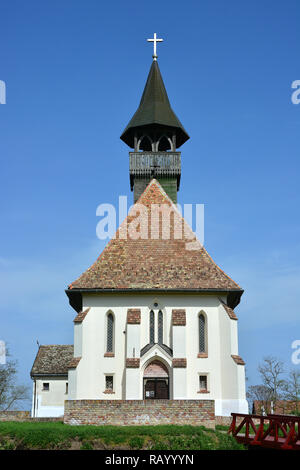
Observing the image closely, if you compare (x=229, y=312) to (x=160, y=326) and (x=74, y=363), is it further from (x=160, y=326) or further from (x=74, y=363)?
(x=74, y=363)

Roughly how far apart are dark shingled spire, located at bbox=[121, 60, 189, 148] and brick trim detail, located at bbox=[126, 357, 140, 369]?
18479 millimetres

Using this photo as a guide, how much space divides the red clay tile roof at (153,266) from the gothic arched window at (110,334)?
1807 mm

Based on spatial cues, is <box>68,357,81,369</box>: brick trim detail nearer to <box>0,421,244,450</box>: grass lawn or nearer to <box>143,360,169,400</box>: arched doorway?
<box>143,360,169,400</box>: arched doorway

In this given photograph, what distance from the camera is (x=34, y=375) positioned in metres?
49.4

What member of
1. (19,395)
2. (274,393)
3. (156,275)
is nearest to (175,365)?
(156,275)

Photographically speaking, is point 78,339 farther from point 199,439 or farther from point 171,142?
point 171,142

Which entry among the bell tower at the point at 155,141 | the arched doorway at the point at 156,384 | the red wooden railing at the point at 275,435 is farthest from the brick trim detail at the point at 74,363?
the bell tower at the point at 155,141

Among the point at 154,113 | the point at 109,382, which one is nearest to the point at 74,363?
the point at 109,382

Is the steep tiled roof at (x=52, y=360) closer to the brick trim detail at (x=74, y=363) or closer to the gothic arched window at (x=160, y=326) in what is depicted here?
the brick trim detail at (x=74, y=363)

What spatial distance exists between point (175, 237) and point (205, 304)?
514 cm

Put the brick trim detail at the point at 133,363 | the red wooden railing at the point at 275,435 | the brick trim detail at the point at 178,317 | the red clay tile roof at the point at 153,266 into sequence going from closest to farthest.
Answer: the red wooden railing at the point at 275,435 → the brick trim detail at the point at 133,363 → the brick trim detail at the point at 178,317 → the red clay tile roof at the point at 153,266

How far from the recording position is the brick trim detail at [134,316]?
33.4 m

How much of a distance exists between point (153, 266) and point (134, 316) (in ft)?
11.4

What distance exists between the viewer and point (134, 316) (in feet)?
111
